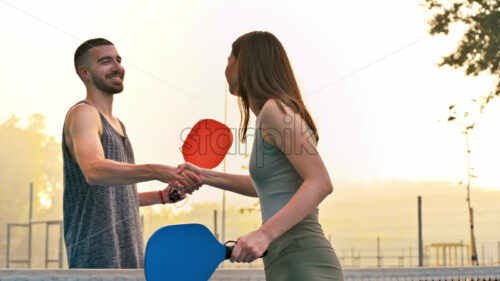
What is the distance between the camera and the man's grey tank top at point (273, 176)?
6.97 ft

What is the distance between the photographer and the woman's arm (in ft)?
6.33

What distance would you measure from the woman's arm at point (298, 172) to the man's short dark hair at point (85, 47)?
1689 mm

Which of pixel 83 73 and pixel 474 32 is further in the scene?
pixel 474 32

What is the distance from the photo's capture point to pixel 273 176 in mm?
2143

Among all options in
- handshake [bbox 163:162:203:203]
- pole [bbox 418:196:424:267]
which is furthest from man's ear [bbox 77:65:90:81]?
pole [bbox 418:196:424:267]

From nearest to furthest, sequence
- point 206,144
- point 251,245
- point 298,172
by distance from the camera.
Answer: point 251,245 < point 298,172 < point 206,144

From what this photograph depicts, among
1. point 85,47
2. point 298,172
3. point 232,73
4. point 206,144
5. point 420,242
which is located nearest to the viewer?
point 298,172

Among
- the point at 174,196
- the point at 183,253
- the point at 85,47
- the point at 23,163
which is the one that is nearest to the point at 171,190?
the point at 174,196

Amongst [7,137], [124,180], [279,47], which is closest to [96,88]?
[124,180]

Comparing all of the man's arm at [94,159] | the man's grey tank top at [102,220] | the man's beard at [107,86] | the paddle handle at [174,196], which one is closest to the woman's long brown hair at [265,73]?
the man's arm at [94,159]

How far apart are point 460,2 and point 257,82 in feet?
43.1

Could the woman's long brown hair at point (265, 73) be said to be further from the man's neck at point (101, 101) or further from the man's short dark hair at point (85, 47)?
the man's short dark hair at point (85, 47)

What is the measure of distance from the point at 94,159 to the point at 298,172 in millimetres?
1218

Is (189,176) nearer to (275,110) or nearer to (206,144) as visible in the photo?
(206,144)
